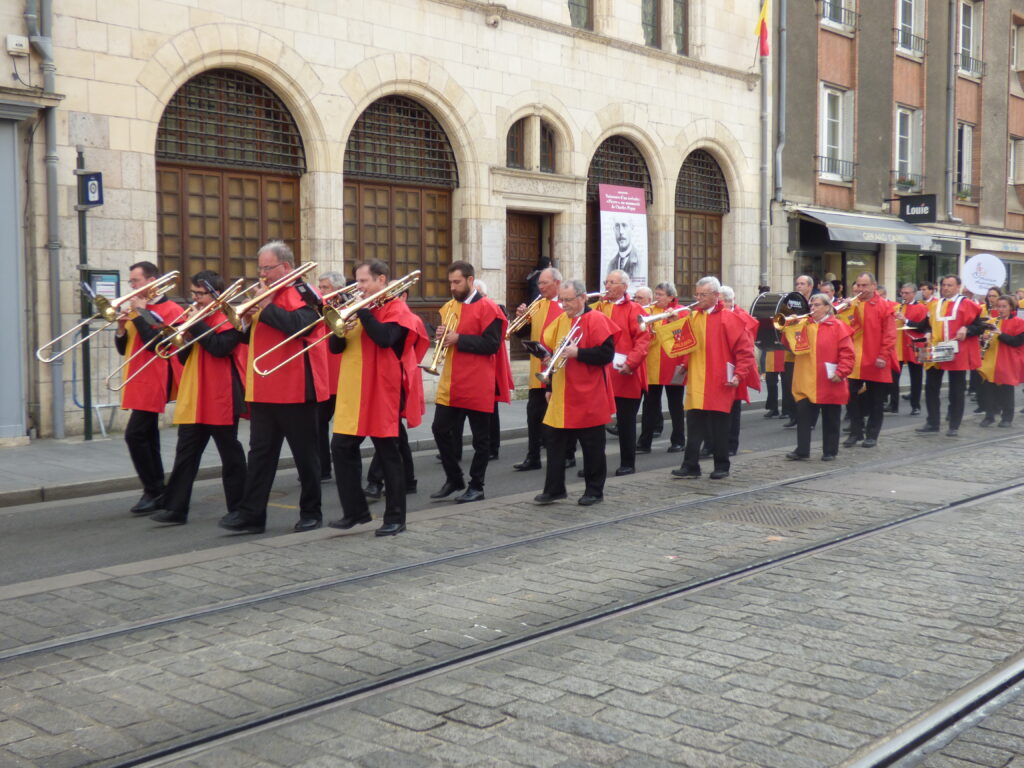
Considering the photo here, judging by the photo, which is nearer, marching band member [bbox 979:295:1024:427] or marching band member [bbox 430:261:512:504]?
marching band member [bbox 430:261:512:504]

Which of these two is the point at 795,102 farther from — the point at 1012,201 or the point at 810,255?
the point at 1012,201

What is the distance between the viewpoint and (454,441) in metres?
9.45

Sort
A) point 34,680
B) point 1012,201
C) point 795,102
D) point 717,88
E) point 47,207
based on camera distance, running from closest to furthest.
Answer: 1. point 34,680
2. point 47,207
3. point 717,88
4. point 795,102
5. point 1012,201

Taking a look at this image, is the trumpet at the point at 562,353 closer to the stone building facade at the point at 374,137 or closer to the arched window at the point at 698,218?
the stone building facade at the point at 374,137

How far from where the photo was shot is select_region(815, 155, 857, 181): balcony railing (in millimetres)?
25891

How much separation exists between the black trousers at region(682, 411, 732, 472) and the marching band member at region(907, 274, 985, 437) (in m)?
4.71

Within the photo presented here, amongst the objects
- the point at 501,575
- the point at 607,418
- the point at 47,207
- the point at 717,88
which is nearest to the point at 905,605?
the point at 501,575

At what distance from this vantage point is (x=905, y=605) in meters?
5.98

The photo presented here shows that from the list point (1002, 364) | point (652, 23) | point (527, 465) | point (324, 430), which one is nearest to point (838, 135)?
point (652, 23)

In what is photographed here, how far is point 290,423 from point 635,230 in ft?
47.1

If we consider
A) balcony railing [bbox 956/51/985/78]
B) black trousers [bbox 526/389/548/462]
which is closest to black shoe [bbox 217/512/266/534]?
black trousers [bbox 526/389/548/462]

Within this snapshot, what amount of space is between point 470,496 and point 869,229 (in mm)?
18485

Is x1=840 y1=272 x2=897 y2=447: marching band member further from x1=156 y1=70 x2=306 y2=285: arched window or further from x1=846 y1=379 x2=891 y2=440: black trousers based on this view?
x1=156 y1=70 x2=306 y2=285: arched window

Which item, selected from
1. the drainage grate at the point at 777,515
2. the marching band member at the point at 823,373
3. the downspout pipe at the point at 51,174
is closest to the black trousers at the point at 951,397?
the marching band member at the point at 823,373
